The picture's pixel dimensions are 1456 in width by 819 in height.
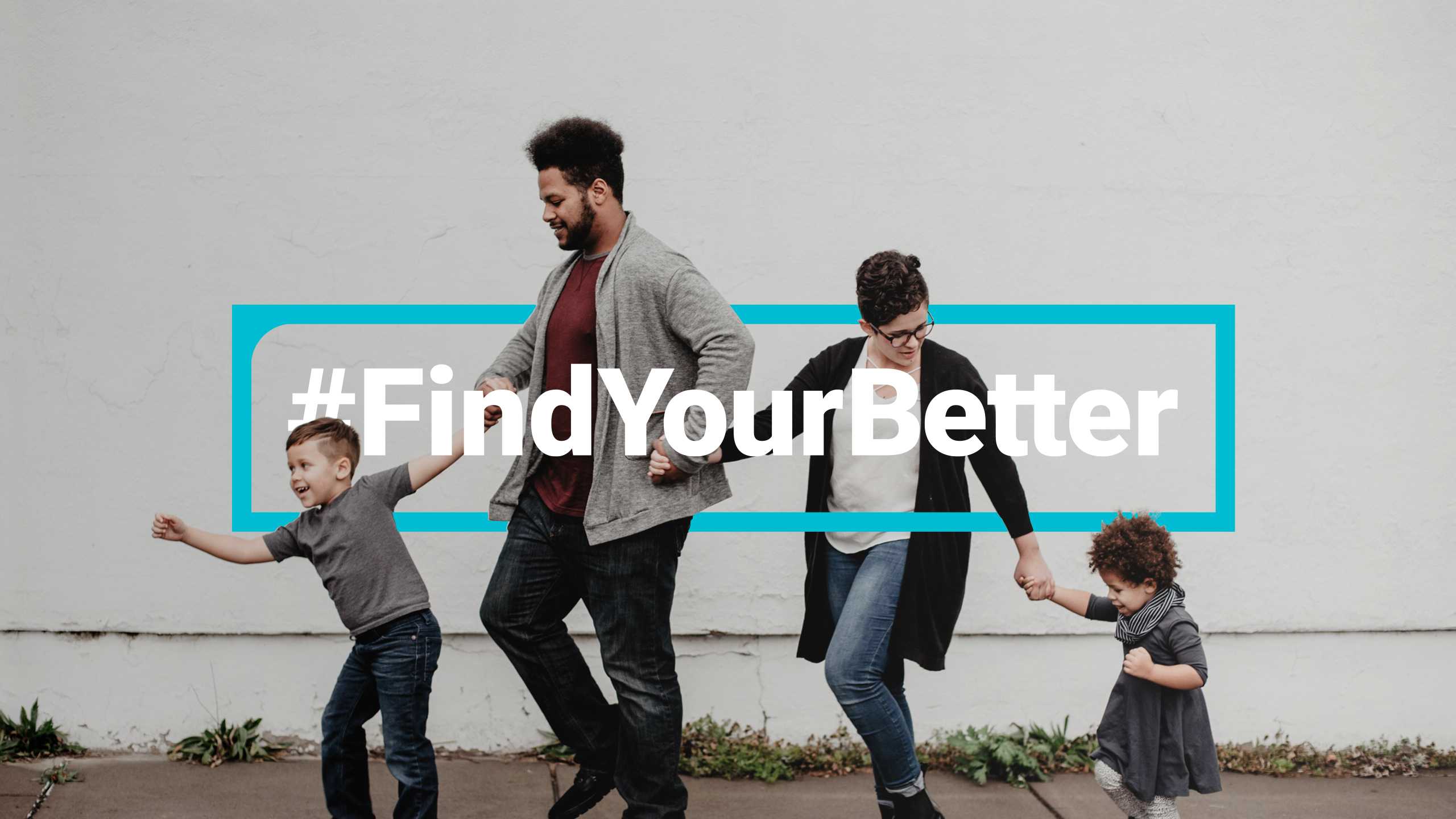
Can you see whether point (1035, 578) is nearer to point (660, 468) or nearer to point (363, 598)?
point (660, 468)

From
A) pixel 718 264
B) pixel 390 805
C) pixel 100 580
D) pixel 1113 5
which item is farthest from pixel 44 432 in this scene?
pixel 1113 5

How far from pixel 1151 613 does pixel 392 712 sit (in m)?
2.06

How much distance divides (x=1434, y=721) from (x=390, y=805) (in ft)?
12.9

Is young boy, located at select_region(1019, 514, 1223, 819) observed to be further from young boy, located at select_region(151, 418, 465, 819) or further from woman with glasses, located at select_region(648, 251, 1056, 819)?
young boy, located at select_region(151, 418, 465, 819)

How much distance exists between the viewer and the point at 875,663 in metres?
3.28

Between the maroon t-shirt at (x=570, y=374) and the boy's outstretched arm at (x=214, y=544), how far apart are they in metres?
0.81

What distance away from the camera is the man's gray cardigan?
311 cm

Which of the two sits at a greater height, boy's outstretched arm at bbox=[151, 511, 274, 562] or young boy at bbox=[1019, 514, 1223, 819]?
boy's outstretched arm at bbox=[151, 511, 274, 562]

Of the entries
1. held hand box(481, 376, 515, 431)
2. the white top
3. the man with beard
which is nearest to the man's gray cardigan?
the man with beard

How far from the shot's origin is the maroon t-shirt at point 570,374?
10.6 feet

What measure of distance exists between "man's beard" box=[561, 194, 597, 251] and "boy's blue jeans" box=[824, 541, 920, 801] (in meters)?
1.20

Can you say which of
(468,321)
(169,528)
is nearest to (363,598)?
(169,528)

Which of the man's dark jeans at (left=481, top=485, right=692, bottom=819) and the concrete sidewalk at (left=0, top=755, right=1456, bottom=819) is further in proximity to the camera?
the concrete sidewalk at (left=0, top=755, right=1456, bottom=819)

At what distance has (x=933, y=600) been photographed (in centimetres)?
336
